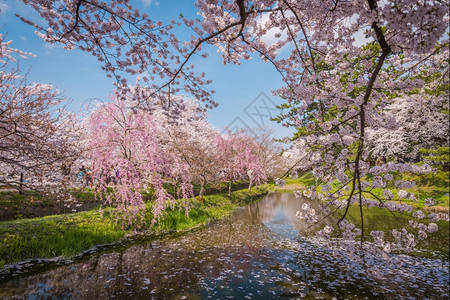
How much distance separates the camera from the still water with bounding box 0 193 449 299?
5.36 m

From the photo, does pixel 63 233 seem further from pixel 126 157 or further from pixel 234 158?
pixel 234 158

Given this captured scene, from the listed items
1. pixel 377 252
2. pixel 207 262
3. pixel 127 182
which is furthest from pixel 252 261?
pixel 127 182

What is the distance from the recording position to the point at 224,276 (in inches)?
248

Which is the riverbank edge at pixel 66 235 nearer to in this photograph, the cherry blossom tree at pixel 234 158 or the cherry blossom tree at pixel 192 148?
the cherry blossom tree at pixel 192 148

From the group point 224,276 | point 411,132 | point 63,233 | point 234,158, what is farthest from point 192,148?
point 411,132

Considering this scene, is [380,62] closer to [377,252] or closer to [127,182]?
[377,252]

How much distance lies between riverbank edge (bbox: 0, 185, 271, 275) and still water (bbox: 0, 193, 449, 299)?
2.98ft

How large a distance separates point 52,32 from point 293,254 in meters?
9.83

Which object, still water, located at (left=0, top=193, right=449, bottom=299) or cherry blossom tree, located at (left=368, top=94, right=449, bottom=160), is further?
cherry blossom tree, located at (left=368, top=94, right=449, bottom=160)

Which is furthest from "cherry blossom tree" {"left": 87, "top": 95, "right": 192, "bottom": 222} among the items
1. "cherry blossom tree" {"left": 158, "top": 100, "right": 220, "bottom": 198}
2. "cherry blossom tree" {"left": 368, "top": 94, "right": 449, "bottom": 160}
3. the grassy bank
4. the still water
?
"cherry blossom tree" {"left": 368, "top": 94, "right": 449, "bottom": 160}

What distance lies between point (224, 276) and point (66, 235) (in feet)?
19.6

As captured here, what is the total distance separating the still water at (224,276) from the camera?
5.36m

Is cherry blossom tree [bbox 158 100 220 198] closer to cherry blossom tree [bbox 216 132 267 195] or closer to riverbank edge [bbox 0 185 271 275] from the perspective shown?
cherry blossom tree [bbox 216 132 267 195]

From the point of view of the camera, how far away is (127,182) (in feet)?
31.7
